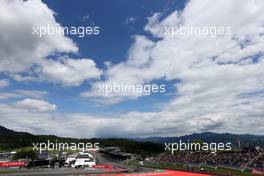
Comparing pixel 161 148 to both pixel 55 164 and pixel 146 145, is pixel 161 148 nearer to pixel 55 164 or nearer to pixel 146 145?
pixel 146 145

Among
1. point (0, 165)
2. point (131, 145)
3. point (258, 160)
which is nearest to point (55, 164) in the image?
point (0, 165)

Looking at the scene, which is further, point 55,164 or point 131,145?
point 131,145

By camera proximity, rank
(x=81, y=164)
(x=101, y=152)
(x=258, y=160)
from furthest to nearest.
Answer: (x=101, y=152), (x=81, y=164), (x=258, y=160)

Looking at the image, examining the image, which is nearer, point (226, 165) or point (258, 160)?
point (258, 160)

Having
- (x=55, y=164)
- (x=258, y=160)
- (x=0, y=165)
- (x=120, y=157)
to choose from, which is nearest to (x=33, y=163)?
(x=55, y=164)

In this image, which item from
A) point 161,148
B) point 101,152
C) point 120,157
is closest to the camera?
point 120,157

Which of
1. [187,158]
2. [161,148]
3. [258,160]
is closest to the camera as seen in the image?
[258,160]

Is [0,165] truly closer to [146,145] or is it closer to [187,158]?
[187,158]

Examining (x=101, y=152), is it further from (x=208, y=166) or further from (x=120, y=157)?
(x=208, y=166)

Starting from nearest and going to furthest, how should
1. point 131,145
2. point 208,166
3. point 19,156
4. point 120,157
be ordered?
point 208,166 < point 120,157 < point 19,156 < point 131,145
